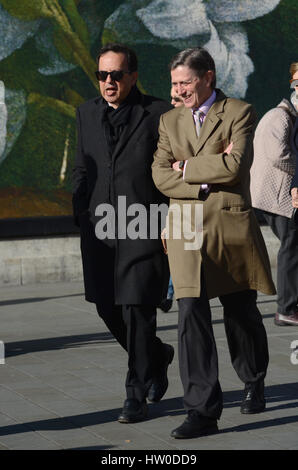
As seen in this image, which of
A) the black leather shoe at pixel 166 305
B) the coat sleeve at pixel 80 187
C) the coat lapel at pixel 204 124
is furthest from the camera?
the black leather shoe at pixel 166 305

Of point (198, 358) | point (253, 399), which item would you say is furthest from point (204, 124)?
point (253, 399)

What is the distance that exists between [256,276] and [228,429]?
0.82 meters

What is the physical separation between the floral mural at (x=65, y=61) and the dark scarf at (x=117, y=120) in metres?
6.07

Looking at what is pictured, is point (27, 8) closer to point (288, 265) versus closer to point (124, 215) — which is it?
point (288, 265)

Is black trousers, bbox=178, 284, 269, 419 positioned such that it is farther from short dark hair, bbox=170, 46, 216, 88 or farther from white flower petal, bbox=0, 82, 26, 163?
white flower petal, bbox=0, 82, 26, 163

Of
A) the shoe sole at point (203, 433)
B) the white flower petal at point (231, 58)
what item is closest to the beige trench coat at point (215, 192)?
the shoe sole at point (203, 433)

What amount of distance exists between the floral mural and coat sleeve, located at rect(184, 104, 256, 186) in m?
6.67

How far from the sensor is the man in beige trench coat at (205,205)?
6.08m

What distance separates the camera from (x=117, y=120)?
21.5ft

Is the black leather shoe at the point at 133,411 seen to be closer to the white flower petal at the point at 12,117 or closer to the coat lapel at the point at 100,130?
the coat lapel at the point at 100,130

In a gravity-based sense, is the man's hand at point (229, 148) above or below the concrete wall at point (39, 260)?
above

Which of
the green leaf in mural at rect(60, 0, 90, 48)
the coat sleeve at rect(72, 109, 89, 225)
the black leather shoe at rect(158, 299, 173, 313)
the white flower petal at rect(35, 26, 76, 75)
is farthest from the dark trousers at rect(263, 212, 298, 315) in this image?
the green leaf in mural at rect(60, 0, 90, 48)
